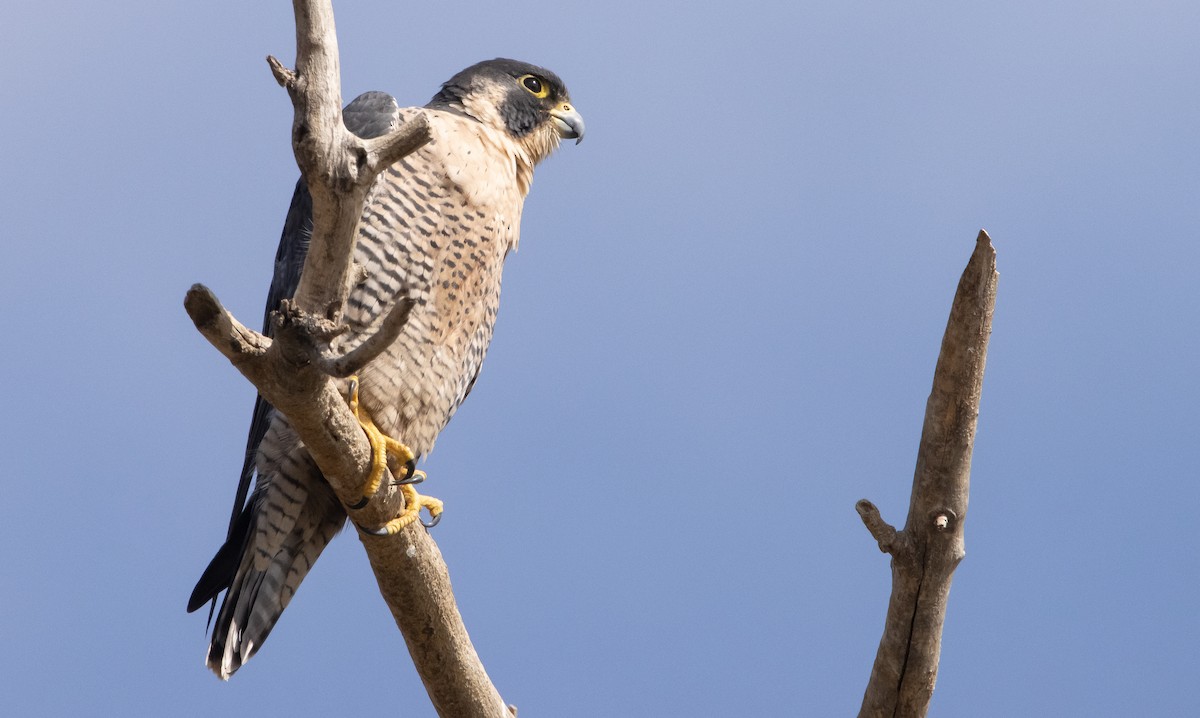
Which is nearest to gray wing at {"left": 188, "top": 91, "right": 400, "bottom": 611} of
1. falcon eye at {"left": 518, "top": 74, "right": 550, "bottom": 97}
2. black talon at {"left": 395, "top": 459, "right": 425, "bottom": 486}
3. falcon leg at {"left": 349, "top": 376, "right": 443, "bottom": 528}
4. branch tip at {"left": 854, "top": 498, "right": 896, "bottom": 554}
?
falcon leg at {"left": 349, "top": 376, "right": 443, "bottom": 528}

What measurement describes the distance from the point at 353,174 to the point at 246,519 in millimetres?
1806

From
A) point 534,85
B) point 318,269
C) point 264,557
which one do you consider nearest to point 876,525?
point 318,269

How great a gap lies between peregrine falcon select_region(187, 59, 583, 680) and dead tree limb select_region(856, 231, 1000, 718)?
64.4 inches

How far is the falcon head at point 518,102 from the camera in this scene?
471cm

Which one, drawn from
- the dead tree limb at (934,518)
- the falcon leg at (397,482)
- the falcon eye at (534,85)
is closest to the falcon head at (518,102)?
the falcon eye at (534,85)

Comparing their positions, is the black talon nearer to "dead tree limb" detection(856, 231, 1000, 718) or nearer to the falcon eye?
"dead tree limb" detection(856, 231, 1000, 718)

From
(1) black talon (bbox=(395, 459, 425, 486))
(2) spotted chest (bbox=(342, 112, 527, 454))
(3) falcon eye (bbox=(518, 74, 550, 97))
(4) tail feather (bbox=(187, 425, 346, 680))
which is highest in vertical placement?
(3) falcon eye (bbox=(518, 74, 550, 97))

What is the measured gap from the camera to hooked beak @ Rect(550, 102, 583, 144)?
4.97 meters

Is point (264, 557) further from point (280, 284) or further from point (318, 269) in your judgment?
point (318, 269)

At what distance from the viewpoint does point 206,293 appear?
8.41ft

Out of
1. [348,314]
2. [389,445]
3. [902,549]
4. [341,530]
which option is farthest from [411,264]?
[902,549]

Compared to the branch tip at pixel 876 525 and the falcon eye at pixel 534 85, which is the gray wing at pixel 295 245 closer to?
the falcon eye at pixel 534 85

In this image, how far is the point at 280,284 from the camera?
4160 millimetres

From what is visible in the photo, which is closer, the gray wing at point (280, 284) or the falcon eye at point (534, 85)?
the gray wing at point (280, 284)
